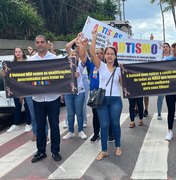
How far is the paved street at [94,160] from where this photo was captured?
512 cm

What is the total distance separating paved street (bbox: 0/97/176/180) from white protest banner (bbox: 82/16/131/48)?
196 centimetres

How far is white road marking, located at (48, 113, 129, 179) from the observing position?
516cm

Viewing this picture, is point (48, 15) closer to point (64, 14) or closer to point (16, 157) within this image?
point (64, 14)

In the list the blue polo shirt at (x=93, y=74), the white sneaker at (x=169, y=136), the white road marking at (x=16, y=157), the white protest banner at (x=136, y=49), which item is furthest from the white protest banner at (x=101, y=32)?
the white road marking at (x=16, y=157)

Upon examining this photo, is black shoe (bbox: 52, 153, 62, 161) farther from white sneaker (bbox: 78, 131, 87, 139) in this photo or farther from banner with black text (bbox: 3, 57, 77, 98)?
white sneaker (bbox: 78, 131, 87, 139)

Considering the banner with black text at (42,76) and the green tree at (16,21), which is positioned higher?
the green tree at (16,21)

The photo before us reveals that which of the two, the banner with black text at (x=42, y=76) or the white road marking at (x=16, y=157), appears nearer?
the white road marking at (x=16, y=157)

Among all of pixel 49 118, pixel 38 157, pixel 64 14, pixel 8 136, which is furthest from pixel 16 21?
pixel 38 157

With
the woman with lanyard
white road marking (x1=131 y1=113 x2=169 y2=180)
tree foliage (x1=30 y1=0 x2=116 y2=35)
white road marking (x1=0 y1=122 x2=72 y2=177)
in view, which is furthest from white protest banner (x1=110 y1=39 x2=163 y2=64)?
tree foliage (x1=30 y1=0 x2=116 y2=35)

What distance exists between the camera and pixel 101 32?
7.82 m

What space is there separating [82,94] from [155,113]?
3.23 metres

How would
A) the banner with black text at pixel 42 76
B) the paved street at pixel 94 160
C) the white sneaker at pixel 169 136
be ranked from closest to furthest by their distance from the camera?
1. the paved street at pixel 94 160
2. the banner with black text at pixel 42 76
3. the white sneaker at pixel 169 136

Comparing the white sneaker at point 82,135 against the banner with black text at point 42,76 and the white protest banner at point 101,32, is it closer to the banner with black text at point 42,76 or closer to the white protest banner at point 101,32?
the banner with black text at point 42,76

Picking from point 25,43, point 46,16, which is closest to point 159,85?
point 25,43
